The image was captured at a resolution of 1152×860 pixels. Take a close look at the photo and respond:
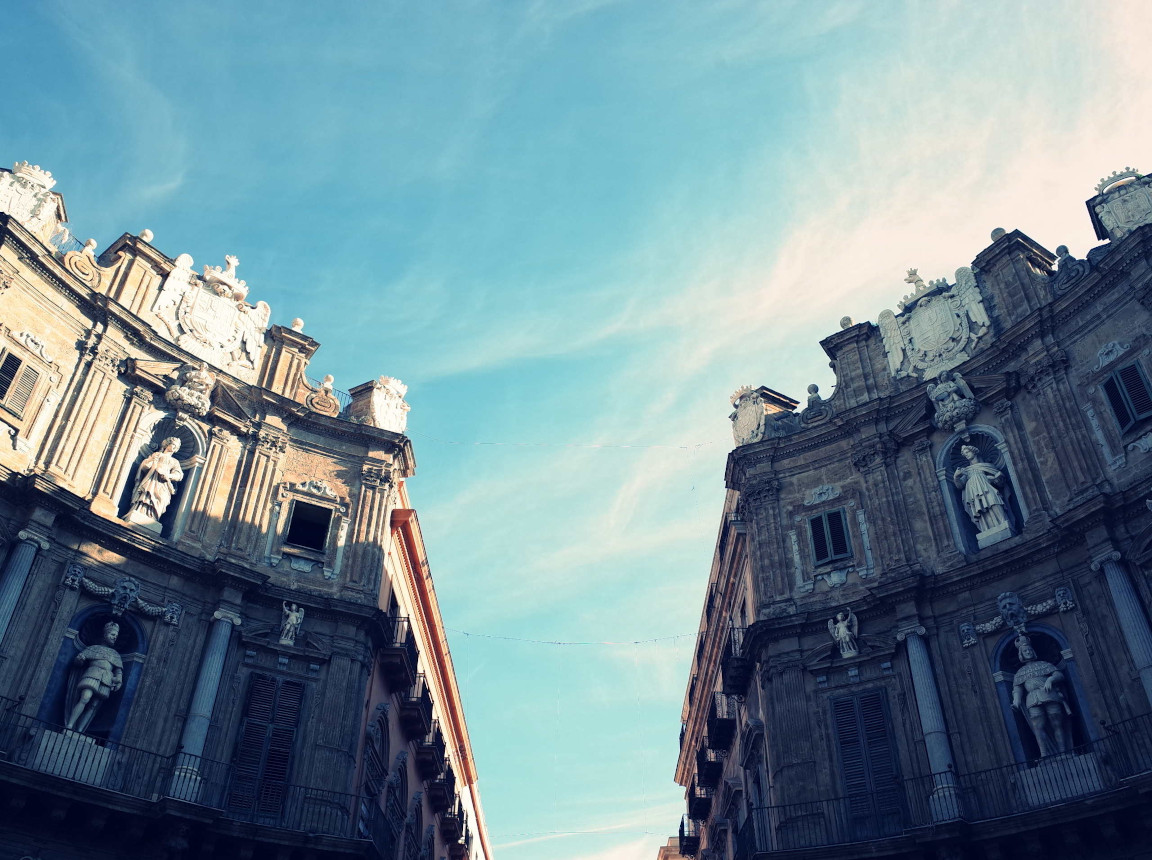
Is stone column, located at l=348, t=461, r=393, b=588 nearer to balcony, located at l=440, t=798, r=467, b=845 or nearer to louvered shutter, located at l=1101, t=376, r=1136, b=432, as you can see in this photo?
balcony, located at l=440, t=798, r=467, b=845

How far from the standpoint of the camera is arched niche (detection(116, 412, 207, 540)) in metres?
24.2

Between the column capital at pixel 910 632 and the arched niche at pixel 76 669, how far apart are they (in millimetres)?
17246

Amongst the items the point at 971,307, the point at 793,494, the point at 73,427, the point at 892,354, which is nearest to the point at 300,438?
the point at 73,427

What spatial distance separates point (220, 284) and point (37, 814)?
15.1m

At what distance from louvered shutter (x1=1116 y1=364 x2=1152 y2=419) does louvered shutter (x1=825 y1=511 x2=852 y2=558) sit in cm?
747

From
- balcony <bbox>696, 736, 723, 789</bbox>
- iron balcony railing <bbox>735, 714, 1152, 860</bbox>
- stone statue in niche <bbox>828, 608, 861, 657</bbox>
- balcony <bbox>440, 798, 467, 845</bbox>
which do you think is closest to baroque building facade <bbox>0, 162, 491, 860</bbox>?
balcony <bbox>440, 798, 467, 845</bbox>

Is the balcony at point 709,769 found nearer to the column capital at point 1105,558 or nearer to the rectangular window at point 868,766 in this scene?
the rectangular window at point 868,766

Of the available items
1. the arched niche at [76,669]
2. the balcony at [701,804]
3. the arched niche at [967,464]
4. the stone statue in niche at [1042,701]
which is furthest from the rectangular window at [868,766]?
the arched niche at [76,669]

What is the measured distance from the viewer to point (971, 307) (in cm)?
2727

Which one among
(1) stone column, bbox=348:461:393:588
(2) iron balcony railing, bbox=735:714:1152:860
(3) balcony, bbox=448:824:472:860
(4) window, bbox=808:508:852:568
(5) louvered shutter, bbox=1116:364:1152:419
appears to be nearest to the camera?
(2) iron balcony railing, bbox=735:714:1152:860

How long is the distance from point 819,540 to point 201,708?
15797 millimetres

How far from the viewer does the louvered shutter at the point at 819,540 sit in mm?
26328

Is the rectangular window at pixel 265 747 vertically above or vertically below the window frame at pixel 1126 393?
below

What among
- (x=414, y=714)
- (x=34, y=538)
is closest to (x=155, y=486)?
(x=34, y=538)
